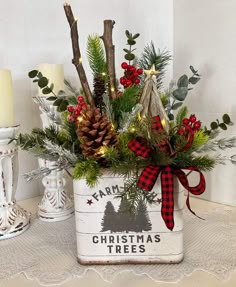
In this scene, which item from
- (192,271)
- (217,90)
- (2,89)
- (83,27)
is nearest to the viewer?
(192,271)

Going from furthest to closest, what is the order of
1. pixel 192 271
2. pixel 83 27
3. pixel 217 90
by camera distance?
pixel 83 27 → pixel 217 90 → pixel 192 271

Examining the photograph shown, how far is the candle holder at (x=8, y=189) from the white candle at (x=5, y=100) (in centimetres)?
3

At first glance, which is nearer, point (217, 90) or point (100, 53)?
point (100, 53)

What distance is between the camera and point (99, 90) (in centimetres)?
54

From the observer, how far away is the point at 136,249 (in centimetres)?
53

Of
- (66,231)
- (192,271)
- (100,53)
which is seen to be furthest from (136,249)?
(100,53)

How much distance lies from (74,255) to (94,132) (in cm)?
23

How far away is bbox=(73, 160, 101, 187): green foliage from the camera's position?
19.0 inches

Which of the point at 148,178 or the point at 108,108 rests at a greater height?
the point at 108,108

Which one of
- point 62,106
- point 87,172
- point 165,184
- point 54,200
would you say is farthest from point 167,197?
point 54,200

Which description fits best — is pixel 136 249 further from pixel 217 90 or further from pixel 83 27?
pixel 83 27

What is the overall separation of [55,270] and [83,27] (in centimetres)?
65

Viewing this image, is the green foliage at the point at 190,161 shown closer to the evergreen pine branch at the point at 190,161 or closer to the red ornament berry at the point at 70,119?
the evergreen pine branch at the point at 190,161

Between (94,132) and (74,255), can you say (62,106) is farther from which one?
(74,255)
